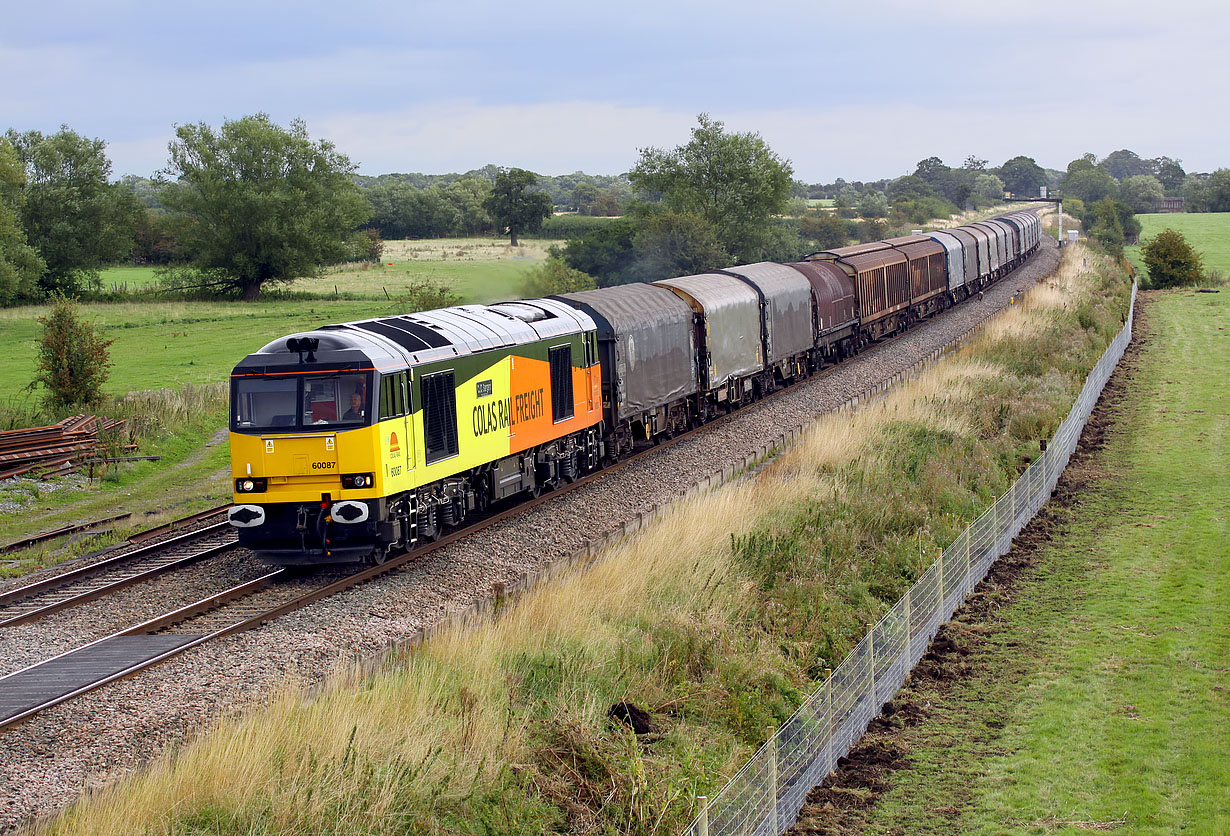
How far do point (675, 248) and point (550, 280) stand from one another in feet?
78.1

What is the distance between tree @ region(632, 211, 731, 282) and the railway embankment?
155 ft

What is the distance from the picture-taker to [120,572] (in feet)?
54.7

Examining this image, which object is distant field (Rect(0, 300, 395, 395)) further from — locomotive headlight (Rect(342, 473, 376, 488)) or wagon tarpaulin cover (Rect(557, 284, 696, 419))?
locomotive headlight (Rect(342, 473, 376, 488))

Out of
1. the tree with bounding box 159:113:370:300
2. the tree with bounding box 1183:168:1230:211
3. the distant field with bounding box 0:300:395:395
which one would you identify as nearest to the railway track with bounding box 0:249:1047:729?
the distant field with bounding box 0:300:395:395

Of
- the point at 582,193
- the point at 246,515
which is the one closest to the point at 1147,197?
the point at 582,193

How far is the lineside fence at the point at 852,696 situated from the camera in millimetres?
8492

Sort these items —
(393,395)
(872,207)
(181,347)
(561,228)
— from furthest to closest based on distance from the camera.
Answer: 1. (872,207)
2. (561,228)
3. (181,347)
4. (393,395)

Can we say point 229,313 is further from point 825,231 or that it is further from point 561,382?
point 825,231

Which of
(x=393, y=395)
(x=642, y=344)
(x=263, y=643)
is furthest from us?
(x=642, y=344)

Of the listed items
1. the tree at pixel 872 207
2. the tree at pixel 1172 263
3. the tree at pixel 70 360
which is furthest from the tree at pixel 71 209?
the tree at pixel 872 207

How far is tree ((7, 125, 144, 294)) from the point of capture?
70750mm

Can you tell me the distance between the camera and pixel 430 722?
9.57 m

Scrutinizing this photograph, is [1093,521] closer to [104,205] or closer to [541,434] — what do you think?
[541,434]

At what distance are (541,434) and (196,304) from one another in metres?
58.1
